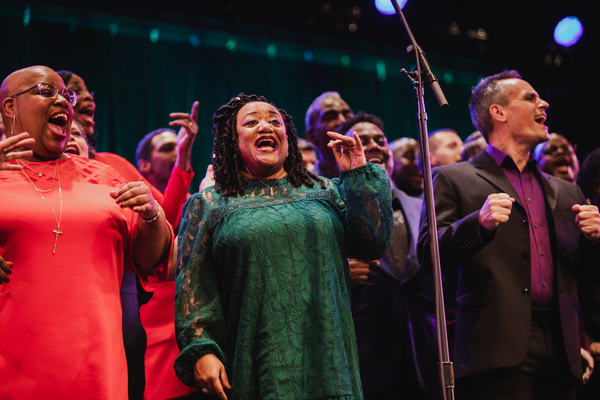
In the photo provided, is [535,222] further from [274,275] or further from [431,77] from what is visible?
[274,275]

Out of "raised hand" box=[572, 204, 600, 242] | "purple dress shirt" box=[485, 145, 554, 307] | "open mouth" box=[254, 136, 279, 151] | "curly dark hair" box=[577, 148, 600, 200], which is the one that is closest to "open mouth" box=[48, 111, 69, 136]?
"open mouth" box=[254, 136, 279, 151]

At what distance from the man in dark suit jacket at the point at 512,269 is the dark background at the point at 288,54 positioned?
4068mm

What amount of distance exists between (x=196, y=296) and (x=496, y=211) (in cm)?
116

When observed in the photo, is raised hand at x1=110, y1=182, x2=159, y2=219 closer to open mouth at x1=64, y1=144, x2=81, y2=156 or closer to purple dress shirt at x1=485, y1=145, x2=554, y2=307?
open mouth at x1=64, y1=144, x2=81, y2=156

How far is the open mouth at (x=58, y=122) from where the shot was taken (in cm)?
208

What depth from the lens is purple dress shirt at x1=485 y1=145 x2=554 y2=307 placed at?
2.36 m

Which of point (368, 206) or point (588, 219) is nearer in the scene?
point (368, 206)

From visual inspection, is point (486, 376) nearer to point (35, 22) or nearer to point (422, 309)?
point (422, 309)

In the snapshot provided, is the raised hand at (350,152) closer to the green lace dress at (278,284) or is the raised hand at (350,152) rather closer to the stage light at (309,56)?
the green lace dress at (278,284)

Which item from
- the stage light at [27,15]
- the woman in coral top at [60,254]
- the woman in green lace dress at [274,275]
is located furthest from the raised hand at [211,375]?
the stage light at [27,15]

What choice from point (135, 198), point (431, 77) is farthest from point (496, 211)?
point (135, 198)

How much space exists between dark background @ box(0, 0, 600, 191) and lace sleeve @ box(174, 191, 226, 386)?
3951mm

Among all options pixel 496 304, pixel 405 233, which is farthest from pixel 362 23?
pixel 496 304

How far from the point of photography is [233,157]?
2.24m
